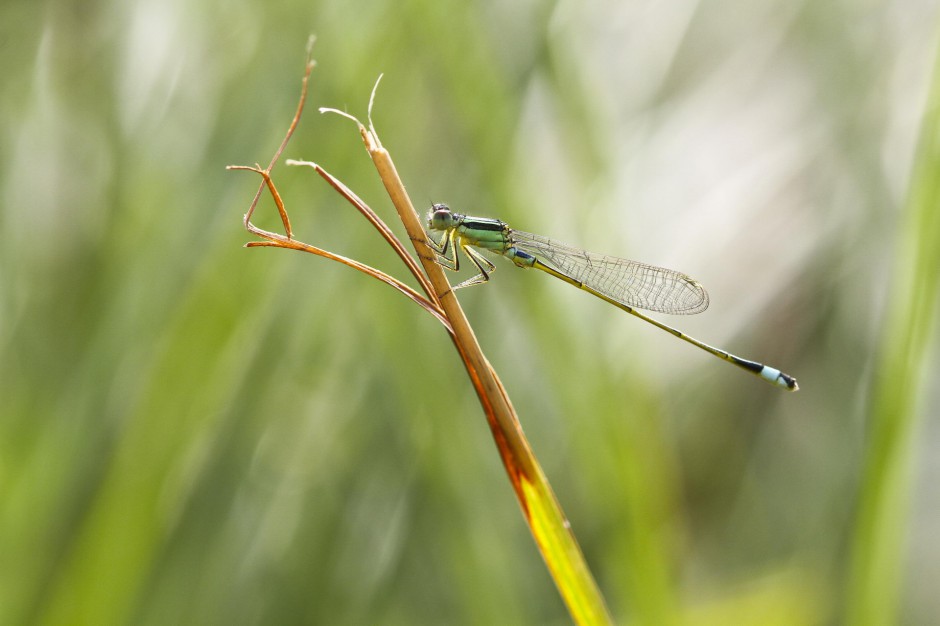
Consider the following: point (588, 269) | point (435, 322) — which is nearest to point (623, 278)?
point (588, 269)

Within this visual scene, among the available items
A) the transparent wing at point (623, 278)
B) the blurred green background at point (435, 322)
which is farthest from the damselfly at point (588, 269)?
the blurred green background at point (435, 322)

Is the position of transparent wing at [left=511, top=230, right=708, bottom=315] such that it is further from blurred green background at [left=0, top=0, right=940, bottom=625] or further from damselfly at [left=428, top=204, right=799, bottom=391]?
blurred green background at [left=0, top=0, right=940, bottom=625]

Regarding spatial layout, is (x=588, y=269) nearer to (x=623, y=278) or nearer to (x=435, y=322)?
(x=623, y=278)

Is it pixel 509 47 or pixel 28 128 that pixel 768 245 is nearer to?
pixel 509 47

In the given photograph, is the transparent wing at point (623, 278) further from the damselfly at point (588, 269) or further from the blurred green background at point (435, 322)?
the blurred green background at point (435, 322)

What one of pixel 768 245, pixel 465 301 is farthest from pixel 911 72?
pixel 465 301
